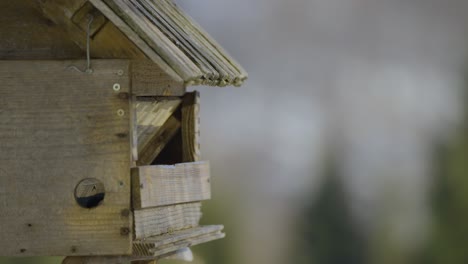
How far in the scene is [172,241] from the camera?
4.04 metres

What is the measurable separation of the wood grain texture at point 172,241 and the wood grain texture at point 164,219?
3 centimetres

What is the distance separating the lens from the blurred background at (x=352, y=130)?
11.6 metres

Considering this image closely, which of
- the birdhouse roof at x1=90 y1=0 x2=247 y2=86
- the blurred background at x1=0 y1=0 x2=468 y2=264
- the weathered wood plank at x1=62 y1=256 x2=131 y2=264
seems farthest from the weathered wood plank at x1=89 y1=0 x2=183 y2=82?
the blurred background at x1=0 y1=0 x2=468 y2=264

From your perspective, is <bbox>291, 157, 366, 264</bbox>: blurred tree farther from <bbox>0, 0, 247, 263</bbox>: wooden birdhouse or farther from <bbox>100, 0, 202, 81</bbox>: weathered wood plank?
<bbox>100, 0, 202, 81</bbox>: weathered wood plank

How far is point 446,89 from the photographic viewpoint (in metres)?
13.1

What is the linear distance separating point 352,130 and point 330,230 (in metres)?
0.99

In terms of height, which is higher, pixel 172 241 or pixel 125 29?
pixel 125 29

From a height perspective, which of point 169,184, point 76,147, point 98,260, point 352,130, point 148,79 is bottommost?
point 98,260

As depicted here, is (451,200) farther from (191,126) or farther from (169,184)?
(169,184)

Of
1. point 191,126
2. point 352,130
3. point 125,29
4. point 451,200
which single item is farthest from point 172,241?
point 451,200

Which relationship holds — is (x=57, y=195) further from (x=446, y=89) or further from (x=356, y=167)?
(x=446, y=89)

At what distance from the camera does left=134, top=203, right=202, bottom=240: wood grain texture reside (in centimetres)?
400

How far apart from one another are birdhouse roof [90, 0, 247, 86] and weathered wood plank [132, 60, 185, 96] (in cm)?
10

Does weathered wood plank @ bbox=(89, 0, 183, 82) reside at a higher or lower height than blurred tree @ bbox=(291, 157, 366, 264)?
higher
